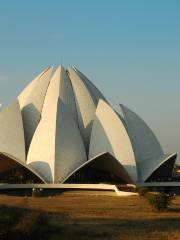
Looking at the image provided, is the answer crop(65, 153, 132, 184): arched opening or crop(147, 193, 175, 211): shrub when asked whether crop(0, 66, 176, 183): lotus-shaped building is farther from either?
crop(147, 193, 175, 211): shrub

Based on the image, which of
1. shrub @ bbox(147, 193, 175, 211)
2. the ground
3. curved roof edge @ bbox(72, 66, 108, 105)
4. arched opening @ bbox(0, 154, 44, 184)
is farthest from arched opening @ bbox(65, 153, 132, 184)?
the ground

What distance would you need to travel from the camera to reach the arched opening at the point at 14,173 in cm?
4379

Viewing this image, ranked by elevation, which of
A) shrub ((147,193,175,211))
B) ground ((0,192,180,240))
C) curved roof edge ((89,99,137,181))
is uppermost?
curved roof edge ((89,99,137,181))

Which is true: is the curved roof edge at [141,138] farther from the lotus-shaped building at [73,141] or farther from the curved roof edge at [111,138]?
the curved roof edge at [111,138]

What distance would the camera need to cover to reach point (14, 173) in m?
46.5

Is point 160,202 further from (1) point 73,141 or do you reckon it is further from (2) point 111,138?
(2) point 111,138

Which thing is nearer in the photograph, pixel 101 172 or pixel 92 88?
pixel 101 172

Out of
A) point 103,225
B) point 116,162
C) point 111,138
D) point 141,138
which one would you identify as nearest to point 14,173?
point 111,138

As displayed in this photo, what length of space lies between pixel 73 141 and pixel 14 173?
715cm

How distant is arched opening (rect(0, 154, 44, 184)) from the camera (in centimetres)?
4379

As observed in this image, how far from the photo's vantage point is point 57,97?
4831 cm

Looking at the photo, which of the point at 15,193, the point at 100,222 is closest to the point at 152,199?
the point at 100,222

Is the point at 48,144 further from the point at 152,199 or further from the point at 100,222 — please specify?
the point at 100,222

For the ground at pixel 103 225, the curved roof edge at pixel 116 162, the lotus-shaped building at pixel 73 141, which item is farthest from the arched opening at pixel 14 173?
the ground at pixel 103 225
